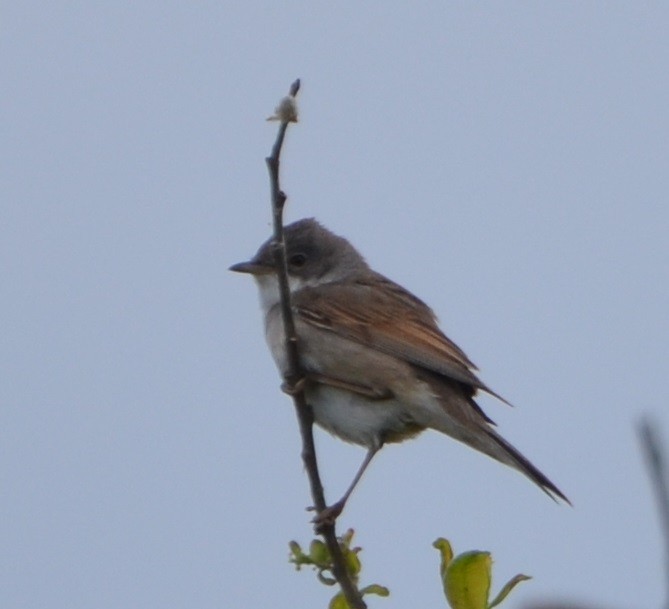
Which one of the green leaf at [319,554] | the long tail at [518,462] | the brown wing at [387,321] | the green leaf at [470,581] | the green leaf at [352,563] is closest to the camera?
the green leaf at [470,581]

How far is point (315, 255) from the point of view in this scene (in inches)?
305

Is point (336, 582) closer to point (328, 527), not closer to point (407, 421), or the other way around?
point (328, 527)

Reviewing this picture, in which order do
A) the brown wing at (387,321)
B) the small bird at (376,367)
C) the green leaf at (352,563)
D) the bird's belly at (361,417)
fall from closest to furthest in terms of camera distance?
the green leaf at (352,563) → the small bird at (376,367) → the bird's belly at (361,417) → the brown wing at (387,321)

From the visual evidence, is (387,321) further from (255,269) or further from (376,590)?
(376,590)

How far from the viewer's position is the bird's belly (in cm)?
595

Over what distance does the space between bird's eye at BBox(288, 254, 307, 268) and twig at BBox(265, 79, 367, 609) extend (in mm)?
2990

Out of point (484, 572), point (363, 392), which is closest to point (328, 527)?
point (484, 572)

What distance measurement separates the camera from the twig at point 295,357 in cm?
336

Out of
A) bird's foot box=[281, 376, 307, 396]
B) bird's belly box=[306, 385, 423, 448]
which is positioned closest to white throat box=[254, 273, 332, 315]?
bird's belly box=[306, 385, 423, 448]

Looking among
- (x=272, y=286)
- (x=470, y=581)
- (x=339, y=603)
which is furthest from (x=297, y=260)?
(x=470, y=581)

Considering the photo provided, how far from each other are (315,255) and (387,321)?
1.23 meters

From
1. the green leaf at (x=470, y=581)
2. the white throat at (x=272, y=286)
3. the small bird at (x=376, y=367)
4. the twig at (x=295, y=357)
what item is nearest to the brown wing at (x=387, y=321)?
the small bird at (x=376, y=367)

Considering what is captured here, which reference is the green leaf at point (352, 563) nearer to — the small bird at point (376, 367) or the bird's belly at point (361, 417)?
the small bird at point (376, 367)

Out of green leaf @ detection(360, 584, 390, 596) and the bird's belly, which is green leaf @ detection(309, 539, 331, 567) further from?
the bird's belly
